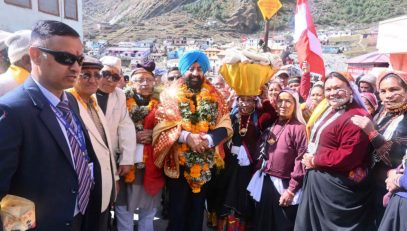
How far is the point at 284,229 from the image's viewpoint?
10.3ft

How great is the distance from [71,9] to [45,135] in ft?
57.4

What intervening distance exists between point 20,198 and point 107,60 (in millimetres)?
1813

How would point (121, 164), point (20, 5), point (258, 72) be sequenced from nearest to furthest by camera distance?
point (121, 164) < point (258, 72) < point (20, 5)

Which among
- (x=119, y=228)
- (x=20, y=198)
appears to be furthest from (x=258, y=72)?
(x=20, y=198)

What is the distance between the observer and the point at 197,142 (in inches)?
119

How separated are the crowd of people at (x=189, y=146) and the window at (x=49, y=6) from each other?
46.5ft

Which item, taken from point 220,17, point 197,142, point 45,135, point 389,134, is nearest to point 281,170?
point 197,142

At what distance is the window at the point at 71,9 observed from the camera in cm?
1650

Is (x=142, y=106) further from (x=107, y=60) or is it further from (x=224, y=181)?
(x=224, y=181)

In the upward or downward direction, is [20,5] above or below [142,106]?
above

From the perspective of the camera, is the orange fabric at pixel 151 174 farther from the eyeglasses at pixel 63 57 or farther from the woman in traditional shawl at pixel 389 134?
→ the woman in traditional shawl at pixel 389 134

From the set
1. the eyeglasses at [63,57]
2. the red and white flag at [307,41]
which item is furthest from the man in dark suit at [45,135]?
the red and white flag at [307,41]

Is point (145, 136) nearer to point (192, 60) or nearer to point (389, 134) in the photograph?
point (192, 60)

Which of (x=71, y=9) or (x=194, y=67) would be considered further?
(x=71, y=9)
